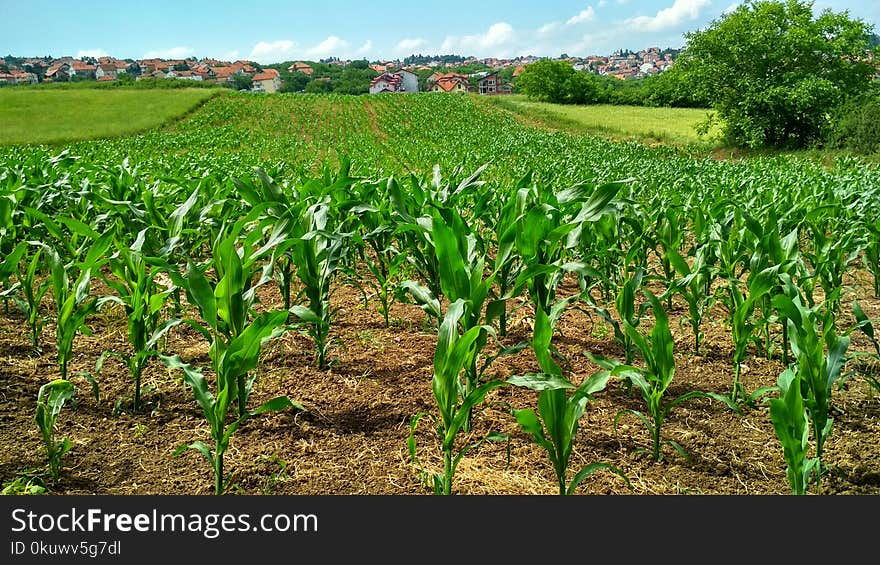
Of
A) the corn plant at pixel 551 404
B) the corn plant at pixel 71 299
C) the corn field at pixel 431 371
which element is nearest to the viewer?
the corn plant at pixel 551 404

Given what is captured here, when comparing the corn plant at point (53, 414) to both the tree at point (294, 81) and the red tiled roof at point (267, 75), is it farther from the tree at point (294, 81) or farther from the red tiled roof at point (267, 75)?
the red tiled roof at point (267, 75)

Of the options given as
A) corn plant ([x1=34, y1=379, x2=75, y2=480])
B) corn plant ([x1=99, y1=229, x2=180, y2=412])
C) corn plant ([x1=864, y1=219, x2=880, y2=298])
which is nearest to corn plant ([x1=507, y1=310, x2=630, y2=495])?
corn plant ([x1=99, y1=229, x2=180, y2=412])

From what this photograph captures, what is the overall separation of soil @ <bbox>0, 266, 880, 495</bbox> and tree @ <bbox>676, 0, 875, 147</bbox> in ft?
78.6

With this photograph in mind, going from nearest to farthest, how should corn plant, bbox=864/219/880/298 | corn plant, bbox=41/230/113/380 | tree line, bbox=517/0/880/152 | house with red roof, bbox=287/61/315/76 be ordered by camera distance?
corn plant, bbox=41/230/113/380 < corn plant, bbox=864/219/880/298 < tree line, bbox=517/0/880/152 < house with red roof, bbox=287/61/315/76

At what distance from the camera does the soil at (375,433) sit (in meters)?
2.51

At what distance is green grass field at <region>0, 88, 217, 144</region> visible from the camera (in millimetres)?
27766

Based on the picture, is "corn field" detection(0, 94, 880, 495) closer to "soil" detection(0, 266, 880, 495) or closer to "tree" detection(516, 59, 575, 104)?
"soil" detection(0, 266, 880, 495)

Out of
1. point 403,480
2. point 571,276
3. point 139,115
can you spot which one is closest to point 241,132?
point 139,115

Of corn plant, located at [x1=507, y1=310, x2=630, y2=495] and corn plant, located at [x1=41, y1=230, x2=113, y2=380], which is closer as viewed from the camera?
corn plant, located at [x1=507, y1=310, x2=630, y2=495]

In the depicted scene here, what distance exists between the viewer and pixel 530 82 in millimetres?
73125

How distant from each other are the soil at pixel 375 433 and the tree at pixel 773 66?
24.0 meters

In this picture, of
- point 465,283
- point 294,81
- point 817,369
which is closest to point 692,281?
point 817,369

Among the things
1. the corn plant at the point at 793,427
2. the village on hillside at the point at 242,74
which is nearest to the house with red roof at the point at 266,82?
the village on hillside at the point at 242,74
